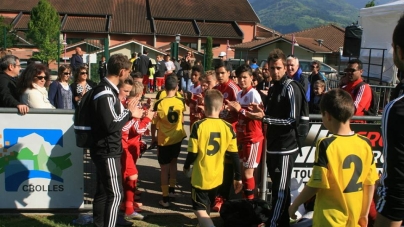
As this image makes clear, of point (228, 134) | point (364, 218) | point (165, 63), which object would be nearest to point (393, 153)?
point (364, 218)

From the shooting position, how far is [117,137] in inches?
185

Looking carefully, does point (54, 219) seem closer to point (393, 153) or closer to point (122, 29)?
point (393, 153)

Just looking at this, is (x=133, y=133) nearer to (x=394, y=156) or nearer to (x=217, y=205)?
(x=217, y=205)

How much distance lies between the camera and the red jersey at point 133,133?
5715 millimetres

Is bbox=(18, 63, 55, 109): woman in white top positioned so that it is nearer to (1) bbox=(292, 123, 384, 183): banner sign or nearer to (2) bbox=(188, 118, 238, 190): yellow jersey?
(2) bbox=(188, 118, 238, 190): yellow jersey

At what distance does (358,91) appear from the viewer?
6.61 metres

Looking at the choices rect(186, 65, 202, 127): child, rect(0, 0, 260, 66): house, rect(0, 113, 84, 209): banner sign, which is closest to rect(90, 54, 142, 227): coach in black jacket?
rect(0, 113, 84, 209): banner sign

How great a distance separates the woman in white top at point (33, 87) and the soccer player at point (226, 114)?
2.52 meters

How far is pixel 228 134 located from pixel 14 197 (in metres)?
2.94

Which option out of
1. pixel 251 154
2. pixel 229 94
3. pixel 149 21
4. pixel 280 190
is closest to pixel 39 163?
pixel 251 154

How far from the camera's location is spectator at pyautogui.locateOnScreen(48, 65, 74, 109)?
7.10m

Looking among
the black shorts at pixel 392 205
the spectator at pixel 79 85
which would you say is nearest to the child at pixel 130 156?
the spectator at pixel 79 85

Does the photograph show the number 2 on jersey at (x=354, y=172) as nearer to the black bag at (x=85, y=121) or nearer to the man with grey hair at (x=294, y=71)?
the black bag at (x=85, y=121)

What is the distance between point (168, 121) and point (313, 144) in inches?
80.8
